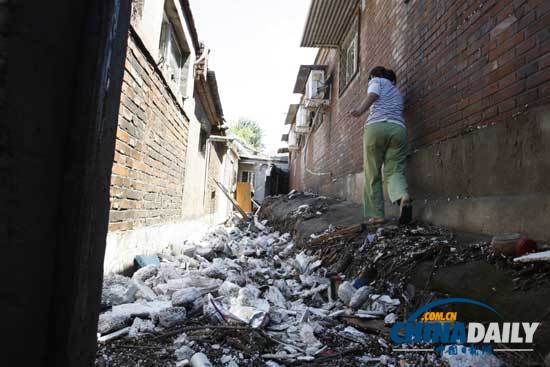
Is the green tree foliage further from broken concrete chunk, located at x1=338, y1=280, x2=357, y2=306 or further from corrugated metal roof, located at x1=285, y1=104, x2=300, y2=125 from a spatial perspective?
broken concrete chunk, located at x1=338, y1=280, x2=357, y2=306

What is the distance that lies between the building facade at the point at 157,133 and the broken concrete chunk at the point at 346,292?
1962 mm

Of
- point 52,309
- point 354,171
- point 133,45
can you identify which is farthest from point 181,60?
point 52,309

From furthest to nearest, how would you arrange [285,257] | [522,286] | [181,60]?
[181,60] → [285,257] → [522,286]

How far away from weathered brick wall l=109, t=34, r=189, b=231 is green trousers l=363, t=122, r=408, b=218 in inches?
105

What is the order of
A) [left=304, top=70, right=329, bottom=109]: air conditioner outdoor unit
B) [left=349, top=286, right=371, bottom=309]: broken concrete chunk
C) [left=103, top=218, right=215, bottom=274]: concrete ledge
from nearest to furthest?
1. [left=349, top=286, right=371, bottom=309]: broken concrete chunk
2. [left=103, top=218, right=215, bottom=274]: concrete ledge
3. [left=304, top=70, right=329, bottom=109]: air conditioner outdoor unit

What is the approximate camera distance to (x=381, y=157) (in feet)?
12.5

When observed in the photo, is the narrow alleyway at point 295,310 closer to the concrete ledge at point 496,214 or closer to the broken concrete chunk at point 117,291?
the broken concrete chunk at point 117,291

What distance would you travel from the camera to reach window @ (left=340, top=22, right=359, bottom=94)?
22.4ft

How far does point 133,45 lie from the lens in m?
2.99

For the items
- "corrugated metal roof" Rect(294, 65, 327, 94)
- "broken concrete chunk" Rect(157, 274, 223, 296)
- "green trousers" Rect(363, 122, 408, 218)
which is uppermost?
"corrugated metal roof" Rect(294, 65, 327, 94)

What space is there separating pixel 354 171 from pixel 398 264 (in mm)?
3892

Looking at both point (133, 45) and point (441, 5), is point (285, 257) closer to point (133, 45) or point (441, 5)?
point (133, 45)

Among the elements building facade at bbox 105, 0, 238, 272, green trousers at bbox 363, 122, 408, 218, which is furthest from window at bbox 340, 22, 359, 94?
green trousers at bbox 363, 122, 408, 218

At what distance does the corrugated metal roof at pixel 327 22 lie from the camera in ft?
22.8
